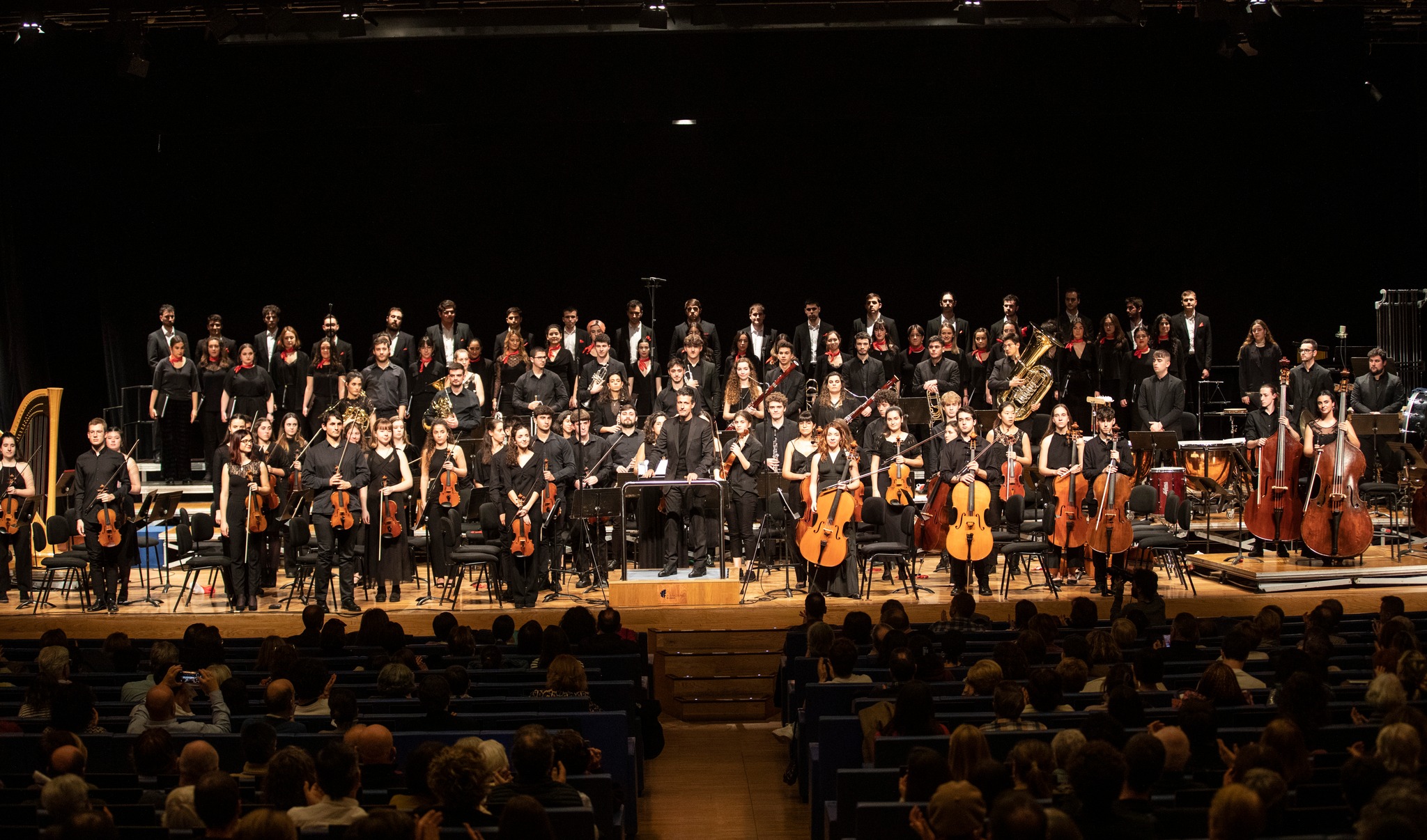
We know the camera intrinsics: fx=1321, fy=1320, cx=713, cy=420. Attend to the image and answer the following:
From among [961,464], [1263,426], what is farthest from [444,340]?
[1263,426]

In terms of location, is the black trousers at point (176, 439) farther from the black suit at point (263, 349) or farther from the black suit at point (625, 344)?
the black suit at point (625, 344)

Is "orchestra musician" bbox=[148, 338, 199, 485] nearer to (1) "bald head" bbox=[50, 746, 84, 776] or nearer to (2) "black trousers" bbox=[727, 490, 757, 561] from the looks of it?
(2) "black trousers" bbox=[727, 490, 757, 561]

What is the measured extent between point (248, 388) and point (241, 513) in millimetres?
3402

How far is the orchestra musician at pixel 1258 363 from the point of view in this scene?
44.9 ft

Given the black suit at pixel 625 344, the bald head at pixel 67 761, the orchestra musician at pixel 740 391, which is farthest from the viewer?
the black suit at pixel 625 344

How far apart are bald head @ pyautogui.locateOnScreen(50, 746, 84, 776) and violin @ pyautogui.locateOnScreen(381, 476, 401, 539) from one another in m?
5.59

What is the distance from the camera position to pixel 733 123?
1633cm

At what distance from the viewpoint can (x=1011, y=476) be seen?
441 inches

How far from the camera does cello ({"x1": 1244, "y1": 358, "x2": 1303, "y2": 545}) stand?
10969 millimetres

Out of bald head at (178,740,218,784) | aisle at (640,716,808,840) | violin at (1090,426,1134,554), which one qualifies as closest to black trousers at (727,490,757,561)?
aisle at (640,716,808,840)

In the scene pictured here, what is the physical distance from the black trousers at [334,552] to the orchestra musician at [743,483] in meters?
3.26

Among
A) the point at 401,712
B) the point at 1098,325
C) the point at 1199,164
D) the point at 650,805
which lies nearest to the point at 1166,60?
the point at 1199,164

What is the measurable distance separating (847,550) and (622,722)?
16.5ft

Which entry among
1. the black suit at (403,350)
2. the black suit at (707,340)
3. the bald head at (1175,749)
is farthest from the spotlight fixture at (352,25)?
the bald head at (1175,749)
